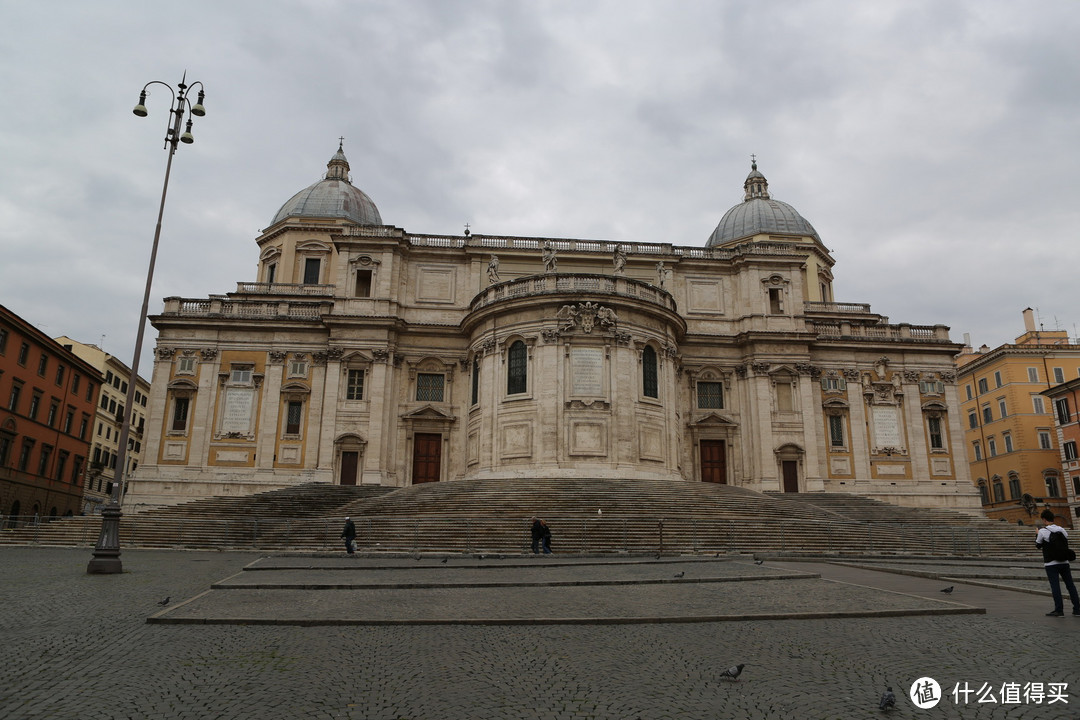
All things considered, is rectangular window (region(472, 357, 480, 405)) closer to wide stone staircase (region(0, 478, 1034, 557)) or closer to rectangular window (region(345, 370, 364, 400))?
rectangular window (region(345, 370, 364, 400))

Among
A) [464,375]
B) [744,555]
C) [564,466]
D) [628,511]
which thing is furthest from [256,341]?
[744,555]

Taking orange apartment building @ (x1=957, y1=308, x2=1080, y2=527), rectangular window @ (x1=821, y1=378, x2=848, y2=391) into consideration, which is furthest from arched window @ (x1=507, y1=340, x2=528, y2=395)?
orange apartment building @ (x1=957, y1=308, x2=1080, y2=527)

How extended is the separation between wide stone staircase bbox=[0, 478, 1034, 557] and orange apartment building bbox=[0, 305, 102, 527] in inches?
689

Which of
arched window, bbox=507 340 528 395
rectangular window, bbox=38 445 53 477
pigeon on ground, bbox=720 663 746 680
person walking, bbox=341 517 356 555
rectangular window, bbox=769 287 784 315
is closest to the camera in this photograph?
pigeon on ground, bbox=720 663 746 680

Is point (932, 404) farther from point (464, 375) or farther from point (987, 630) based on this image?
point (987, 630)

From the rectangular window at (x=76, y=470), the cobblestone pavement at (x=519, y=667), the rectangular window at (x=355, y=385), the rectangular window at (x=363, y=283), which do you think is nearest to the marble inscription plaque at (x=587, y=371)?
the rectangular window at (x=355, y=385)

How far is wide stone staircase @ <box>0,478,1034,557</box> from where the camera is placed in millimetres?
23109

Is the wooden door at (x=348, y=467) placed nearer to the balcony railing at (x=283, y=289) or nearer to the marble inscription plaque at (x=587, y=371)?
the balcony railing at (x=283, y=289)

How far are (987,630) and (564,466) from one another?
2414 cm

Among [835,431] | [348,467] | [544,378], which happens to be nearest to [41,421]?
[348,467]

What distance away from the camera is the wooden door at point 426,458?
125 feet

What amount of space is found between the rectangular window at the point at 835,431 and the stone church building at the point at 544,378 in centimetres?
11

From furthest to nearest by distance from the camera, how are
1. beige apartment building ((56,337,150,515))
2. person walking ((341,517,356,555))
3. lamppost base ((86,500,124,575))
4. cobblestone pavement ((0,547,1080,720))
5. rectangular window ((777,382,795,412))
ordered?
beige apartment building ((56,337,150,515)), rectangular window ((777,382,795,412)), person walking ((341,517,356,555)), lamppost base ((86,500,124,575)), cobblestone pavement ((0,547,1080,720))

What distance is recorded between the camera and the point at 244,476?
36500 millimetres
